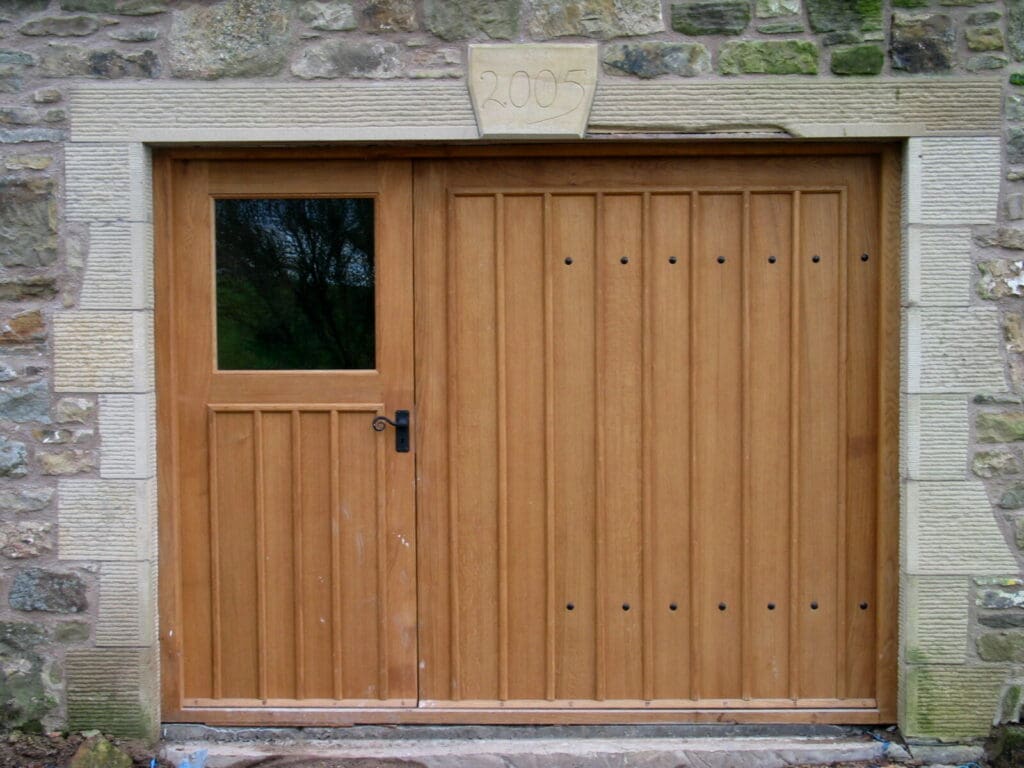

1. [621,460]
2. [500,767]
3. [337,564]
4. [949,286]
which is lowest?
[500,767]

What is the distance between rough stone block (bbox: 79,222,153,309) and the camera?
3.61 metres

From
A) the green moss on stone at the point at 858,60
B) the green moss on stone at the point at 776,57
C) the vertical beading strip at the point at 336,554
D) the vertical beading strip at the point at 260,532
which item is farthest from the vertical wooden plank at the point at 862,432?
the vertical beading strip at the point at 260,532

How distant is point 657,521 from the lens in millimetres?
3805

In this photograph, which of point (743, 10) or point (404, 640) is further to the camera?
point (404, 640)

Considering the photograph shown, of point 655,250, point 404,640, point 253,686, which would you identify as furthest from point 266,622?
point 655,250

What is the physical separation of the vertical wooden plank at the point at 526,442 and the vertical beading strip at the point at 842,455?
3.41 feet

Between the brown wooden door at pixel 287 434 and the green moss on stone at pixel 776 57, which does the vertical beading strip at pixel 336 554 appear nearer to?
the brown wooden door at pixel 287 434

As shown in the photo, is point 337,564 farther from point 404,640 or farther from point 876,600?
point 876,600

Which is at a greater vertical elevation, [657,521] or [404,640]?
[657,521]

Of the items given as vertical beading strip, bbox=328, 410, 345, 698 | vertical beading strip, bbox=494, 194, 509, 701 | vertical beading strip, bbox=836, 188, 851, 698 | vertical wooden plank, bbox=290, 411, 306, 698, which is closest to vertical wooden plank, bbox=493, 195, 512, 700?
vertical beading strip, bbox=494, 194, 509, 701

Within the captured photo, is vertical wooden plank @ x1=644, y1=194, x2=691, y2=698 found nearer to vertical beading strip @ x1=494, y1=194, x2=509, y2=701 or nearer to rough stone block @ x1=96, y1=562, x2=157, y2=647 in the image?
vertical beading strip @ x1=494, y1=194, x2=509, y2=701

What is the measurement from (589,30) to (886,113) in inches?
40.5

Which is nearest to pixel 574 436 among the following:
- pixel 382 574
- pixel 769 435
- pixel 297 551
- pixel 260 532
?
pixel 769 435

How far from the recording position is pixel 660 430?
3789mm
